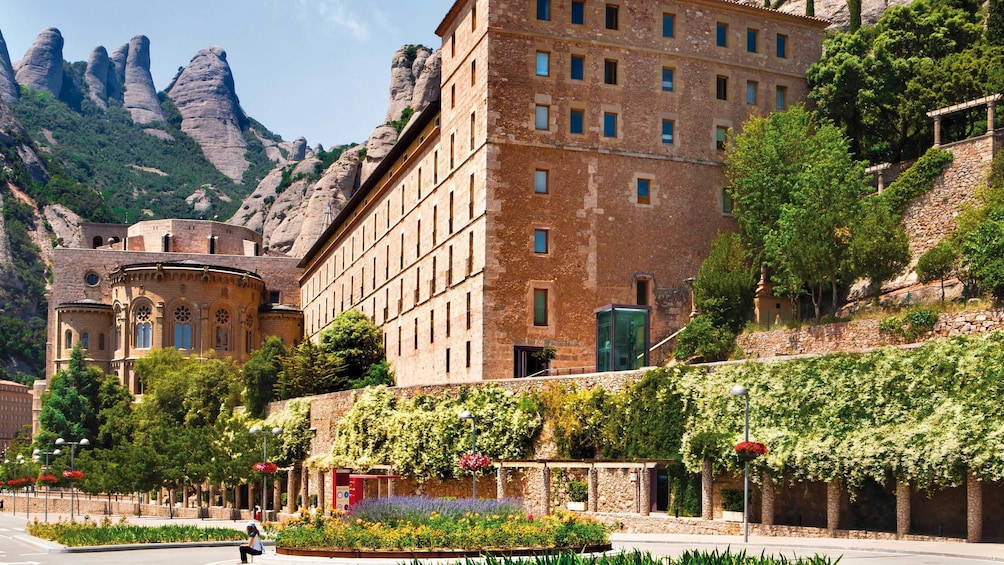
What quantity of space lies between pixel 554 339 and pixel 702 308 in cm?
684

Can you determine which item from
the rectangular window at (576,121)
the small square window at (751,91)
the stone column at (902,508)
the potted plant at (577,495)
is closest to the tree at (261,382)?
the rectangular window at (576,121)

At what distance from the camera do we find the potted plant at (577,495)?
4091cm

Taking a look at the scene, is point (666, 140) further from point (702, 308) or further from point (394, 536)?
point (394, 536)

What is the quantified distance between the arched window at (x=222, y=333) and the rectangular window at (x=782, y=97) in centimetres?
6143

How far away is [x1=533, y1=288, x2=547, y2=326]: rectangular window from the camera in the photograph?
52.3m

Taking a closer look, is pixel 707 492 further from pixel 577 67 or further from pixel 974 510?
pixel 577 67

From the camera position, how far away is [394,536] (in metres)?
25.4

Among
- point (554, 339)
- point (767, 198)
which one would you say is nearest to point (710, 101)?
point (767, 198)

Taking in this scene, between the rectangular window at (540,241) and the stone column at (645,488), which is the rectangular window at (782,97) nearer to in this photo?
the rectangular window at (540,241)

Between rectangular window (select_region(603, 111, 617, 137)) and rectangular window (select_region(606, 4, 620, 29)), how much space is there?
4228 mm

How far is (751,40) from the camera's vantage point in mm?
57625

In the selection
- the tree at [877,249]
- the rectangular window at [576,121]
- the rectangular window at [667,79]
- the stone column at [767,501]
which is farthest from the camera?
the rectangular window at [667,79]

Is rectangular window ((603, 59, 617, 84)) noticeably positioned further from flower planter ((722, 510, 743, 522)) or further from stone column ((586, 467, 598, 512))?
flower planter ((722, 510, 743, 522))

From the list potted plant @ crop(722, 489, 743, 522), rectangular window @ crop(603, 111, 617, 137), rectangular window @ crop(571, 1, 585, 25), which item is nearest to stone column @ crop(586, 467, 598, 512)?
potted plant @ crop(722, 489, 743, 522)
